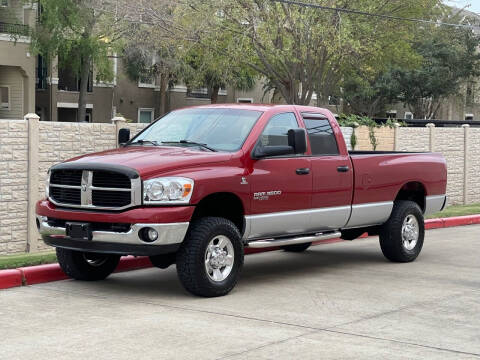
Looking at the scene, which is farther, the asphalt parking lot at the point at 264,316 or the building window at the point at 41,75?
the building window at the point at 41,75

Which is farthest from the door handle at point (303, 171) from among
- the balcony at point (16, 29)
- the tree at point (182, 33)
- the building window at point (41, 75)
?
the building window at point (41, 75)

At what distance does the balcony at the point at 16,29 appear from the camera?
41656 mm

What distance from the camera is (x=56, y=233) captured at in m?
9.66

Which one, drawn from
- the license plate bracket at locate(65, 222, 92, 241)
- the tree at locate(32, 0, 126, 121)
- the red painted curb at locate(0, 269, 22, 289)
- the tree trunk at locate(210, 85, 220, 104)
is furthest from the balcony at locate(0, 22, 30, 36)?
the license plate bracket at locate(65, 222, 92, 241)

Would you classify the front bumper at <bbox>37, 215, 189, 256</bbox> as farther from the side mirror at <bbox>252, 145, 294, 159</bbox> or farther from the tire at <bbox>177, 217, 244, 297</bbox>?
the side mirror at <bbox>252, 145, 294, 159</bbox>

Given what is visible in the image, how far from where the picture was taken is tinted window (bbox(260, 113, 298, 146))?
10.5 meters

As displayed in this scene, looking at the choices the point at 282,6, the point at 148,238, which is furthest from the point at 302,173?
the point at 282,6

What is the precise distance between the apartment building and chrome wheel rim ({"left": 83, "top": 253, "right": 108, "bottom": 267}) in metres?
32.3

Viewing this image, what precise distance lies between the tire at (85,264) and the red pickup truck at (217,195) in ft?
0.05

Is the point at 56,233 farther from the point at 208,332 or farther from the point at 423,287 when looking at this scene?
the point at 423,287

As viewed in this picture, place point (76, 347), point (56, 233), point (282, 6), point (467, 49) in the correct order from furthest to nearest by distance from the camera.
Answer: point (467, 49) < point (282, 6) < point (56, 233) < point (76, 347)

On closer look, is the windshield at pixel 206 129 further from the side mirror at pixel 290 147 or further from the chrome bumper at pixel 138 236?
the chrome bumper at pixel 138 236

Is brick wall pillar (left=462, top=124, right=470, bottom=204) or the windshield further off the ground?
the windshield

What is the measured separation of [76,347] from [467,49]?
186 feet
